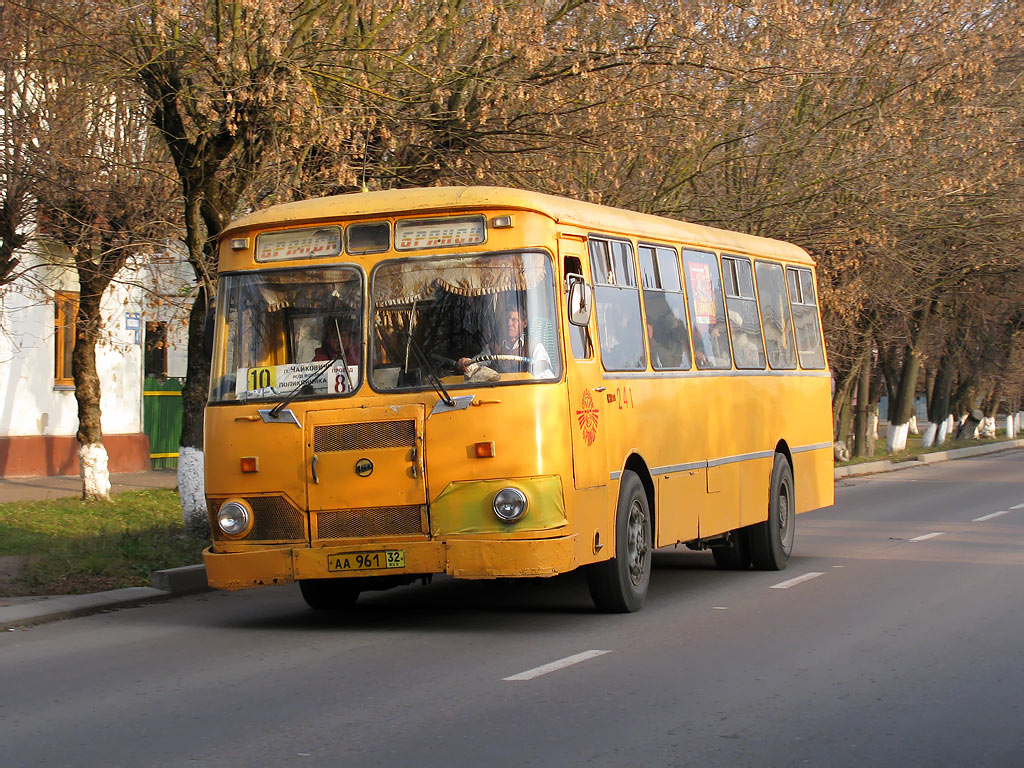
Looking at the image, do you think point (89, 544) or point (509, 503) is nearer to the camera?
point (509, 503)

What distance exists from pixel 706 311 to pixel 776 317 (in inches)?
84.5

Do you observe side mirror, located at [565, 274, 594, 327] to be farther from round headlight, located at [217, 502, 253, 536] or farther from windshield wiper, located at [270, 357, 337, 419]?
round headlight, located at [217, 502, 253, 536]

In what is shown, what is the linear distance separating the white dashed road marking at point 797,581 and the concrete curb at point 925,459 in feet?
58.7

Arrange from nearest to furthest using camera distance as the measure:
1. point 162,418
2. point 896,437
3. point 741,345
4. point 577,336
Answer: point 577,336 → point 741,345 → point 162,418 → point 896,437

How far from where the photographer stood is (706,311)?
12.6 meters

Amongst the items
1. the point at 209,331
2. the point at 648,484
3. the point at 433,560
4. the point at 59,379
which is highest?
the point at 59,379

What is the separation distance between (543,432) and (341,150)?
25.1 feet

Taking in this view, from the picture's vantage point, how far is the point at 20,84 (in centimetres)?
1753

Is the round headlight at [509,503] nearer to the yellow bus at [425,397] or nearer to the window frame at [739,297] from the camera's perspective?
the yellow bus at [425,397]

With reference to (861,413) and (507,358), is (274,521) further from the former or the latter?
(861,413)

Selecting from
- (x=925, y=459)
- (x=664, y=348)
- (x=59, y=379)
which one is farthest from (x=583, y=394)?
(x=925, y=459)

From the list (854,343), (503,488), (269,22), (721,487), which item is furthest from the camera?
(854,343)

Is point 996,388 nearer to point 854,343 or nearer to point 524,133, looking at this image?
point 854,343

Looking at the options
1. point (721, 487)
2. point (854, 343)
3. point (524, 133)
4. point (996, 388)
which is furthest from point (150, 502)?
point (996, 388)
